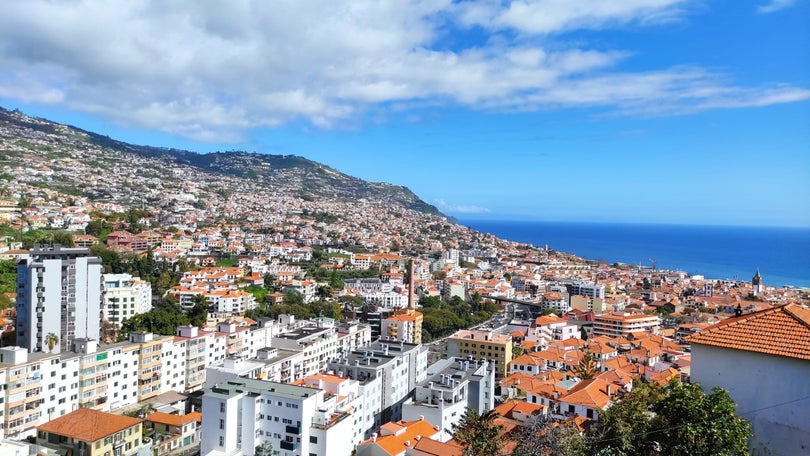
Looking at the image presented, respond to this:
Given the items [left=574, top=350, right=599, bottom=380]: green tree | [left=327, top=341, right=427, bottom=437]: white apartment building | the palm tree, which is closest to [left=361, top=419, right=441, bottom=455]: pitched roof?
[left=327, top=341, right=427, bottom=437]: white apartment building

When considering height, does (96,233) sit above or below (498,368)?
above

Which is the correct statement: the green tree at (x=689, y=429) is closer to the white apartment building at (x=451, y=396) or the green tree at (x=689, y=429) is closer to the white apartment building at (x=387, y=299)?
the white apartment building at (x=451, y=396)

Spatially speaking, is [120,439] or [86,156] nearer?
[120,439]

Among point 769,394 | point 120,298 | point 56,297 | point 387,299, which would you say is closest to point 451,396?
point 769,394

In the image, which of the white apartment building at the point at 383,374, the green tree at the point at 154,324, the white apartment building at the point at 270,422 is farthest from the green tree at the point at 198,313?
the white apartment building at the point at 270,422

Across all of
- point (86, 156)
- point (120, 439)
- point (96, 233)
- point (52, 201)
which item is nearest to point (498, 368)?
point (120, 439)

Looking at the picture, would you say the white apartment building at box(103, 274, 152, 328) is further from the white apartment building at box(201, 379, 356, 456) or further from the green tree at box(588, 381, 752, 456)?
the green tree at box(588, 381, 752, 456)

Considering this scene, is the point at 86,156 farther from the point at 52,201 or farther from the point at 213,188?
the point at 52,201
